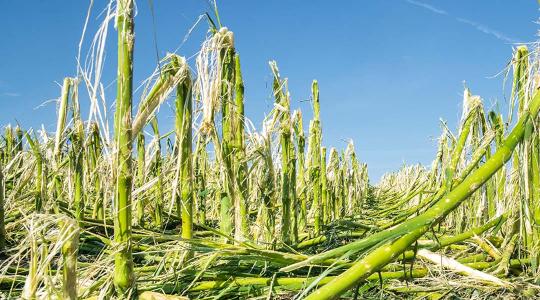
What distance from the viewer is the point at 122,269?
4.52 feet

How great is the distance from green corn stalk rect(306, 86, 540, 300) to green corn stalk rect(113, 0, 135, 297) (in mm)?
611

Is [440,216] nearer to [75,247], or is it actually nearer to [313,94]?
[75,247]

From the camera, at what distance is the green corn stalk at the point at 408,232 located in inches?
39.2

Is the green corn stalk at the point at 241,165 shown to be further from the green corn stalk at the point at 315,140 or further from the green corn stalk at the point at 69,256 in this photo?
the green corn stalk at the point at 315,140

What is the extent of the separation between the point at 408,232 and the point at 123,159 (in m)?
0.76

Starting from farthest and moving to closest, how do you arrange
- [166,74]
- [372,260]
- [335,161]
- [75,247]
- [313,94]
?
[335,161]
[313,94]
[166,74]
[75,247]
[372,260]

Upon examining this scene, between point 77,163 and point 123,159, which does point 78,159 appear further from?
point 123,159

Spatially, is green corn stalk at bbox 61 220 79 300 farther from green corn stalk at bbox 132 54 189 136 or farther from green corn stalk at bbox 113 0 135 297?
green corn stalk at bbox 132 54 189 136

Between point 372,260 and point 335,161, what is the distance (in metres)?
4.94

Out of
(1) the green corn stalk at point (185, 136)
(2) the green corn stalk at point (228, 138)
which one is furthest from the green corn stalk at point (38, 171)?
(1) the green corn stalk at point (185, 136)

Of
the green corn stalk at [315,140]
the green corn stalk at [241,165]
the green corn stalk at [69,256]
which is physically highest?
the green corn stalk at [315,140]

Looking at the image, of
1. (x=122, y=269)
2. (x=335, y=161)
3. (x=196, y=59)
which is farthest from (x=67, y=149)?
(x=335, y=161)

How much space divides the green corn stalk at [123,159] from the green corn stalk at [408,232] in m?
0.61

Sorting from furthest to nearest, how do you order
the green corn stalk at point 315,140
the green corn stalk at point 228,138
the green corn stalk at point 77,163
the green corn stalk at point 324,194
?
the green corn stalk at point 324,194 < the green corn stalk at point 315,140 < the green corn stalk at point 77,163 < the green corn stalk at point 228,138
